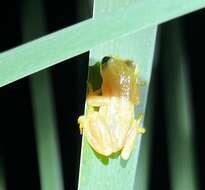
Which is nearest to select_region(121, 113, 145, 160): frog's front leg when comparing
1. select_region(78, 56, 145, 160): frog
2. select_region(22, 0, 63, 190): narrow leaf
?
select_region(78, 56, 145, 160): frog

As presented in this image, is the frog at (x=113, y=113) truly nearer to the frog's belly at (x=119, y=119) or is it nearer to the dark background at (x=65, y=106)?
the frog's belly at (x=119, y=119)

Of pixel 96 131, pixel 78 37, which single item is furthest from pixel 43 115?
pixel 78 37

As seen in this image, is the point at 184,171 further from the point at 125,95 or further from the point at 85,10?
the point at 85,10

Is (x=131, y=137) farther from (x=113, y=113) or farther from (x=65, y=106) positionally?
(x=65, y=106)

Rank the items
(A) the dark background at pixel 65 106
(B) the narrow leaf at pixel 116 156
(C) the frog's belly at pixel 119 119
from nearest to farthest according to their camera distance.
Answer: (B) the narrow leaf at pixel 116 156, (C) the frog's belly at pixel 119 119, (A) the dark background at pixel 65 106

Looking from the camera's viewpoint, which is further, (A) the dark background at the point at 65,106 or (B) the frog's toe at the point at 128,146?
(A) the dark background at the point at 65,106

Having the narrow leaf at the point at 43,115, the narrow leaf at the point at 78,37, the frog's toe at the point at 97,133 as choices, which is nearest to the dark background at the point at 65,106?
the narrow leaf at the point at 43,115
